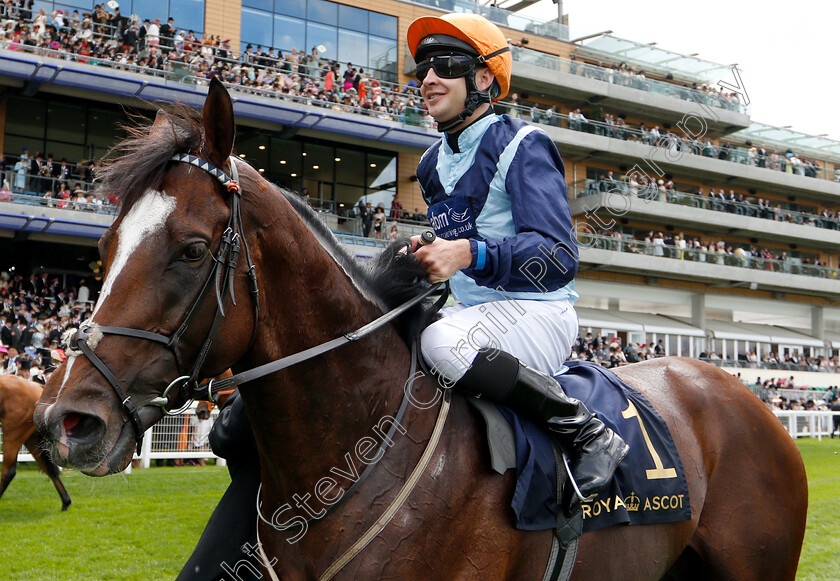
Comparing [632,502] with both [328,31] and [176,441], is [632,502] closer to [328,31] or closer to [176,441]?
[176,441]

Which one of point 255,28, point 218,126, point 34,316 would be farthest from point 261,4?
point 218,126

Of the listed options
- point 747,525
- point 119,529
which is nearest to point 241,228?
point 747,525

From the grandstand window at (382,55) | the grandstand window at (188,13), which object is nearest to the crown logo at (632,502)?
Result: the grandstand window at (188,13)

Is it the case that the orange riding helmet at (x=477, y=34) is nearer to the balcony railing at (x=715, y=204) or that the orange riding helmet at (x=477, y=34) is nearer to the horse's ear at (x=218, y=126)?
the horse's ear at (x=218, y=126)

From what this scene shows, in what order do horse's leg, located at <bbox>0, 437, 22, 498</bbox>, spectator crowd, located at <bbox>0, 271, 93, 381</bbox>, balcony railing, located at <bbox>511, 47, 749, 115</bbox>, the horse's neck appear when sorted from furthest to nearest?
balcony railing, located at <bbox>511, 47, 749, 115</bbox>
spectator crowd, located at <bbox>0, 271, 93, 381</bbox>
horse's leg, located at <bbox>0, 437, 22, 498</bbox>
the horse's neck

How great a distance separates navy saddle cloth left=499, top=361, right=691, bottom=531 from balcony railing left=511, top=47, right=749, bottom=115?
2791cm

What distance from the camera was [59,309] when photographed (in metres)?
16.2

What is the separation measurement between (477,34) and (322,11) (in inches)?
1013

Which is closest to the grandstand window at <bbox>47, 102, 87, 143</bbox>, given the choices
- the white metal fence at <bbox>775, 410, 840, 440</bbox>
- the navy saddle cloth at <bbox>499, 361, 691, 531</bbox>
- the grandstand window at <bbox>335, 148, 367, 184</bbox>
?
the grandstand window at <bbox>335, 148, 367, 184</bbox>

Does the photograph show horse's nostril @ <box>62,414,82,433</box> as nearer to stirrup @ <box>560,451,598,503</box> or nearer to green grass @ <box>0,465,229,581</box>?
stirrup @ <box>560,451,598,503</box>

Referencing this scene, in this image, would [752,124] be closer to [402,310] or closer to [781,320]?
[781,320]

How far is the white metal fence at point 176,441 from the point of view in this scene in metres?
11.1

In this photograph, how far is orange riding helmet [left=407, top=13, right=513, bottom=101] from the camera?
2494 millimetres

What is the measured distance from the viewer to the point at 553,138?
28.8m
